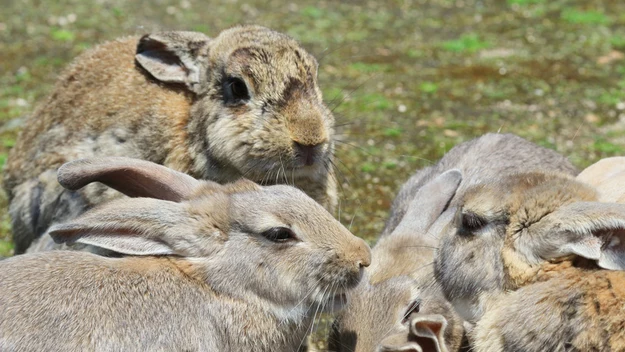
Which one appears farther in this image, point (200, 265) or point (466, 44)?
point (466, 44)

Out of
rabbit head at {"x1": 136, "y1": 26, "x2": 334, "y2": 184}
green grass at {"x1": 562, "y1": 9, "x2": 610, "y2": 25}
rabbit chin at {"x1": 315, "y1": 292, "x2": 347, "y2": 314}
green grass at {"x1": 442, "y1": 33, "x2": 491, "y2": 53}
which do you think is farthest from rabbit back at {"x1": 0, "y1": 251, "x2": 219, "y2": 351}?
green grass at {"x1": 562, "y1": 9, "x2": 610, "y2": 25}

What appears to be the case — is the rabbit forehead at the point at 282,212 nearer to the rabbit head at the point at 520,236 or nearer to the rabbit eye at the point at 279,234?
the rabbit eye at the point at 279,234

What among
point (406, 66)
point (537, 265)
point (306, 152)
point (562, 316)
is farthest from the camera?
point (406, 66)

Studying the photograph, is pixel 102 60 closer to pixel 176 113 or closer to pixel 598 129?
pixel 176 113

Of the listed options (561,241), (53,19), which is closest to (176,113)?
(561,241)

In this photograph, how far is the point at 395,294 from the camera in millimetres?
5332

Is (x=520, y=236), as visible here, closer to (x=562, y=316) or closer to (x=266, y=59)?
(x=562, y=316)

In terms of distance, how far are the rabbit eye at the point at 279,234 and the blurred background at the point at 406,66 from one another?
2.33 metres

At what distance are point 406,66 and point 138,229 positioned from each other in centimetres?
651

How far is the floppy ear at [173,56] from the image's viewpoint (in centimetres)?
698

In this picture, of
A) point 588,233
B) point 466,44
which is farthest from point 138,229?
point 466,44

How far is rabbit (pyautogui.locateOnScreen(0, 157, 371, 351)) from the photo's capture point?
4.96 metres

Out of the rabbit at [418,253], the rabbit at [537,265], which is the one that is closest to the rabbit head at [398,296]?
the rabbit at [418,253]

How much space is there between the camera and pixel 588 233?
16.1 feet
